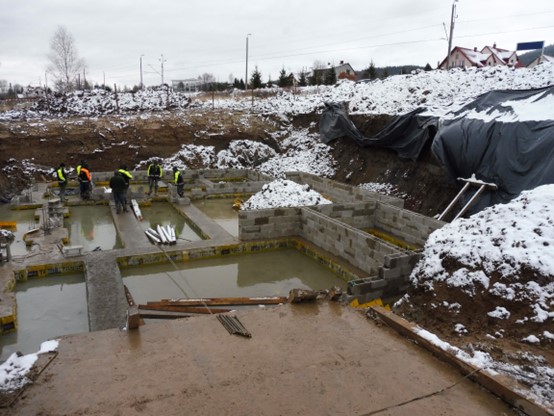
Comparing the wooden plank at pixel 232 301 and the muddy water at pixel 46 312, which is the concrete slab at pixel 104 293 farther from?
the wooden plank at pixel 232 301

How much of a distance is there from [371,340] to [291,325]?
0.91 meters

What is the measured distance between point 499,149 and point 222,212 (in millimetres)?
7804

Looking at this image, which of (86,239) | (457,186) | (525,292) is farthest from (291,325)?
(457,186)

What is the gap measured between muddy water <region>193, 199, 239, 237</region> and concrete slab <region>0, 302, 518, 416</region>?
5756 millimetres

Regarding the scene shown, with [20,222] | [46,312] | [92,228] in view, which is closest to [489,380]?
[46,312]

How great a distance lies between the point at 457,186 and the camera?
10.7 meters

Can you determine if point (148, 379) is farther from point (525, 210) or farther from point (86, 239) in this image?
point (86, 239)

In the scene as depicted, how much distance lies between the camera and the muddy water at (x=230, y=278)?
7.04 meters

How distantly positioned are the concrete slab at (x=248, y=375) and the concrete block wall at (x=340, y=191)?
7.36m

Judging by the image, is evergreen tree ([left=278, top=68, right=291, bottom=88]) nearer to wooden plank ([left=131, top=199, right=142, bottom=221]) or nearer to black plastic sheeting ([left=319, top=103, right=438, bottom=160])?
black plastic sheeting ([left=319, top=103, right=438, bottom=160])

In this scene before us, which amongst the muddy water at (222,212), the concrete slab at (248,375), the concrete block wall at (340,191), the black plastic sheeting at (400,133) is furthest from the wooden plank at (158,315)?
the black plastic sheeting at (400,133)

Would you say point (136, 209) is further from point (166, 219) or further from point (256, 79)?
point (256, 79)

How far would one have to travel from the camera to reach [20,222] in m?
10.8

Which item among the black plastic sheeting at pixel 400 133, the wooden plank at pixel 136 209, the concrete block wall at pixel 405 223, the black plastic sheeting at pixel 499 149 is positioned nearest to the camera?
the black plastic sheeting at pixel 499 149
